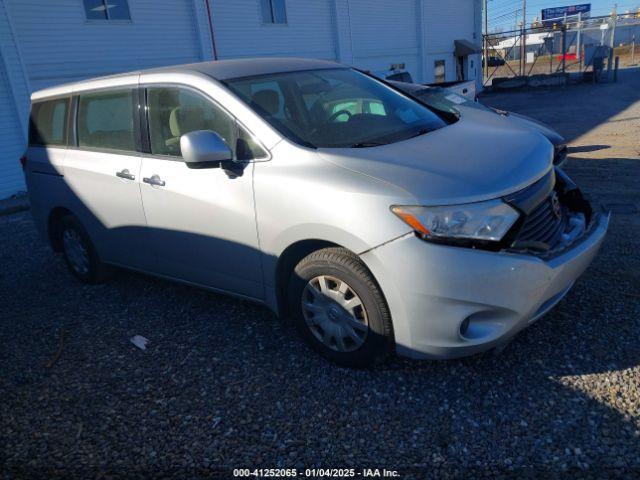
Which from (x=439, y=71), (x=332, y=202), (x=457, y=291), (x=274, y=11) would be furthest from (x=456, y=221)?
(x=439, y=71)

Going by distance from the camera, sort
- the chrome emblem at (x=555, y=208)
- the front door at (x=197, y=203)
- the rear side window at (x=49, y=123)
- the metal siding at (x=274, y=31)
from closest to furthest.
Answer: the chrome emblem at (x=555, y=208), the front door at (x=197, y=203), the rear side window at (x=49, y=123), the metal siding at (x=274, y=31)

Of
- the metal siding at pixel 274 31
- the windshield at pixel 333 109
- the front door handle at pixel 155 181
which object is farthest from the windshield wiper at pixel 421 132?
the metal siding at pixel 274 31

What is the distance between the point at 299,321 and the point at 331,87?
1.78 metres

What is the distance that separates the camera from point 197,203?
3.37 m

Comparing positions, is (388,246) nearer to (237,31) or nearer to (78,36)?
(78,36)

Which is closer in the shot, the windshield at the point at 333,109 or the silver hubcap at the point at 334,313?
the silver hubcap at the point at 334,313

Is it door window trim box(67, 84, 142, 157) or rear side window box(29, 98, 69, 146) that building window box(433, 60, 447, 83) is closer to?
rear side window box(29, 98, 69, 146)

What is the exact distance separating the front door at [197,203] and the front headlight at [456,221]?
1045 mm

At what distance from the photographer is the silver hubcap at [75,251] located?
15.5 ft

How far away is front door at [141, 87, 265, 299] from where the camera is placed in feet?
10.4

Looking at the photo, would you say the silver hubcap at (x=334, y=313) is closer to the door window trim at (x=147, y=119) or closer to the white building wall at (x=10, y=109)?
the door window trim at (x=147, y=119)

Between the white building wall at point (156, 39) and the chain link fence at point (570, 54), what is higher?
the white building wall at point (156, 39)

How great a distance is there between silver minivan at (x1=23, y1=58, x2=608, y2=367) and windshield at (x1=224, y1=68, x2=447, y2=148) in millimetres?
16

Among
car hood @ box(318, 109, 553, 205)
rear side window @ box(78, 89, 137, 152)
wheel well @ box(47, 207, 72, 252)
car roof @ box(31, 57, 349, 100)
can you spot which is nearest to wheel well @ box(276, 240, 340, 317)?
car hood @ box(318, 109, 553, 205)
